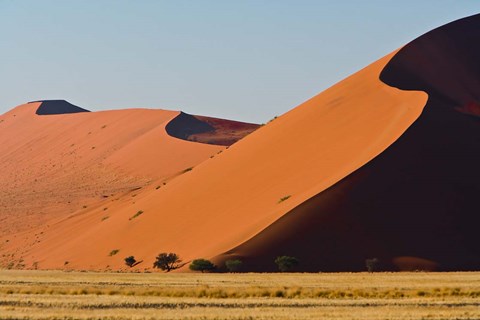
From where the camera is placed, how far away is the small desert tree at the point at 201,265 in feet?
137

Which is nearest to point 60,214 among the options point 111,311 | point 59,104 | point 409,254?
point 409,254

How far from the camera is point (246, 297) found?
26906 mm

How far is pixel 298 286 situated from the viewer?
30328 millimetres

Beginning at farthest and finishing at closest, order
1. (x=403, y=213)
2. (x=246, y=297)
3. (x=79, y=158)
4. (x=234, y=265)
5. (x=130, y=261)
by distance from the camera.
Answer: (x=79, y=158) < (x=130, y=261) < (x=403, y=213) < (x=234, y=265) < (x=246, y=297)

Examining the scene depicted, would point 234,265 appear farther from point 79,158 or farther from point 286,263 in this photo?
point 79,158

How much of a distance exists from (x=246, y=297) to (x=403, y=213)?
807 inches

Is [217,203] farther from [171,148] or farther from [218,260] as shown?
[171,148]

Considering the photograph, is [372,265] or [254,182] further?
[254,182]

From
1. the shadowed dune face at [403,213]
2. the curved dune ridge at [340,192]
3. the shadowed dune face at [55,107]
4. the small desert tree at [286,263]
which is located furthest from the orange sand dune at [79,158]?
the small desert tree at [286,263]

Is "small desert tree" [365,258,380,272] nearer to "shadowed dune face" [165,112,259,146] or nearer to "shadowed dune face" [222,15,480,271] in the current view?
"shadowed dune face" [222,15,480,271]

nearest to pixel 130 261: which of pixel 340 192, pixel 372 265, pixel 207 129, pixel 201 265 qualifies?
pixel 201 265

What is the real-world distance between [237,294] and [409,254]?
17526 mm

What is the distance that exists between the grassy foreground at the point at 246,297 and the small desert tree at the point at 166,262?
27.4ft

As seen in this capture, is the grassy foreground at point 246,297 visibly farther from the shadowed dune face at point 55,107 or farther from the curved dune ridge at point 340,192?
the shadowed dune face at point 55,107
